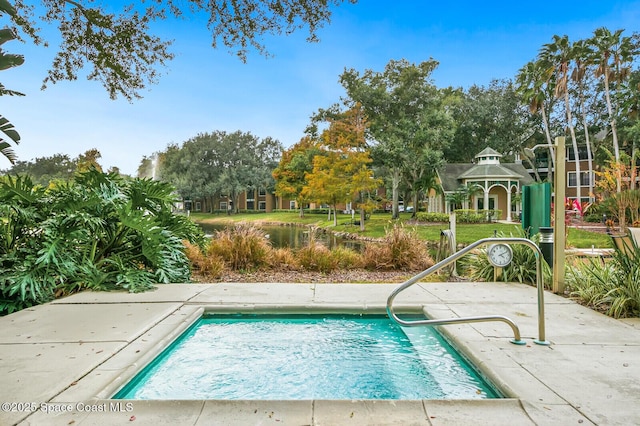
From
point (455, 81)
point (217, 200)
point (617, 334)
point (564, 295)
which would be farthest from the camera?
point (217, 200)

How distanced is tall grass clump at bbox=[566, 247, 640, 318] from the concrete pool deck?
28 cm

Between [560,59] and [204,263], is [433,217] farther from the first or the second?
[204,263]

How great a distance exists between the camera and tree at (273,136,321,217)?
35.6 m

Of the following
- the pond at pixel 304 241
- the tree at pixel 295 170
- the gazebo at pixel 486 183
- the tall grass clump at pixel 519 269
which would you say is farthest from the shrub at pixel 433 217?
the tall grass clump at pixel 519 269

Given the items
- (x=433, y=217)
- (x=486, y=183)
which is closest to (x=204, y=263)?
(x=433, y=217)

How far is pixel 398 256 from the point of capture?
906cm

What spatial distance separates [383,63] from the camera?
30.6 m

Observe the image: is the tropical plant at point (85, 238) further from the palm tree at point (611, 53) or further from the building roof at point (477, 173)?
the palm tree at point (611, 53)

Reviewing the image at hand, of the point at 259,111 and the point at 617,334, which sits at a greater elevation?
the point at 259,111

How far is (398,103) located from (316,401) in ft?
98.1

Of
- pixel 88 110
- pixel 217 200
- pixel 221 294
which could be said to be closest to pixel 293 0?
pixel 221 294

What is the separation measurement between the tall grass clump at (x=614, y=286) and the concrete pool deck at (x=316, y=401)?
0.93 ft

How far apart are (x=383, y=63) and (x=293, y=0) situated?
83.0 ft

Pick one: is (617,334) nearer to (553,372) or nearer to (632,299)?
(632,299)
